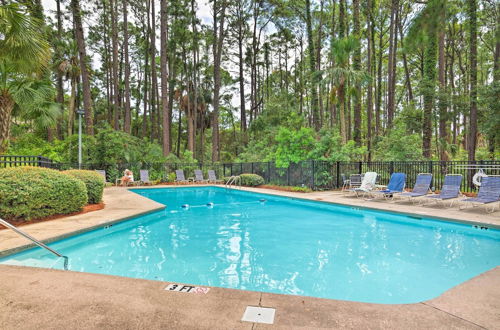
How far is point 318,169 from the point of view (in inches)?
497

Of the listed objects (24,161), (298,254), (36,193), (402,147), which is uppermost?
(402,147)

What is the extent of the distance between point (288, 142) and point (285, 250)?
948cm

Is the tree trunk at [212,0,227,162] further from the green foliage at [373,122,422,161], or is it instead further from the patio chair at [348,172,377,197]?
the patio chair at [348,172,377,197]

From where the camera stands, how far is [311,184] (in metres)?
12.7

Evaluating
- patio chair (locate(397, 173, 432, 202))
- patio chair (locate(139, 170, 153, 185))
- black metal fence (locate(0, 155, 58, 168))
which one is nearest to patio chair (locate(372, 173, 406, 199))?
patio chair (locate(397, 173, 432, 202))

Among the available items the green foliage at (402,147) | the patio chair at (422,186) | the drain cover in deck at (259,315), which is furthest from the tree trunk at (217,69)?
the drain cover in deck at (259,315)

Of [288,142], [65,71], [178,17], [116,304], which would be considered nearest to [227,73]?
[178,17]

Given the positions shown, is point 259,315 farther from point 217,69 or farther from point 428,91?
point 217,69

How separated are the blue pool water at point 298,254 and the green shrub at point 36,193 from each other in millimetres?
1342

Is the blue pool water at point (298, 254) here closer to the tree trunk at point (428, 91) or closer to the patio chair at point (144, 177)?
the tree trunk at point (428, 91)

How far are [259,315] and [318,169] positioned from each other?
11057mm

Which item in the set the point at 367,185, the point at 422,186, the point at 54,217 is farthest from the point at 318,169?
the point at 54,217

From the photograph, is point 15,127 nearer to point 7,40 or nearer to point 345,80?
point 7,40

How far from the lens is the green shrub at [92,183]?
7.71 meters
